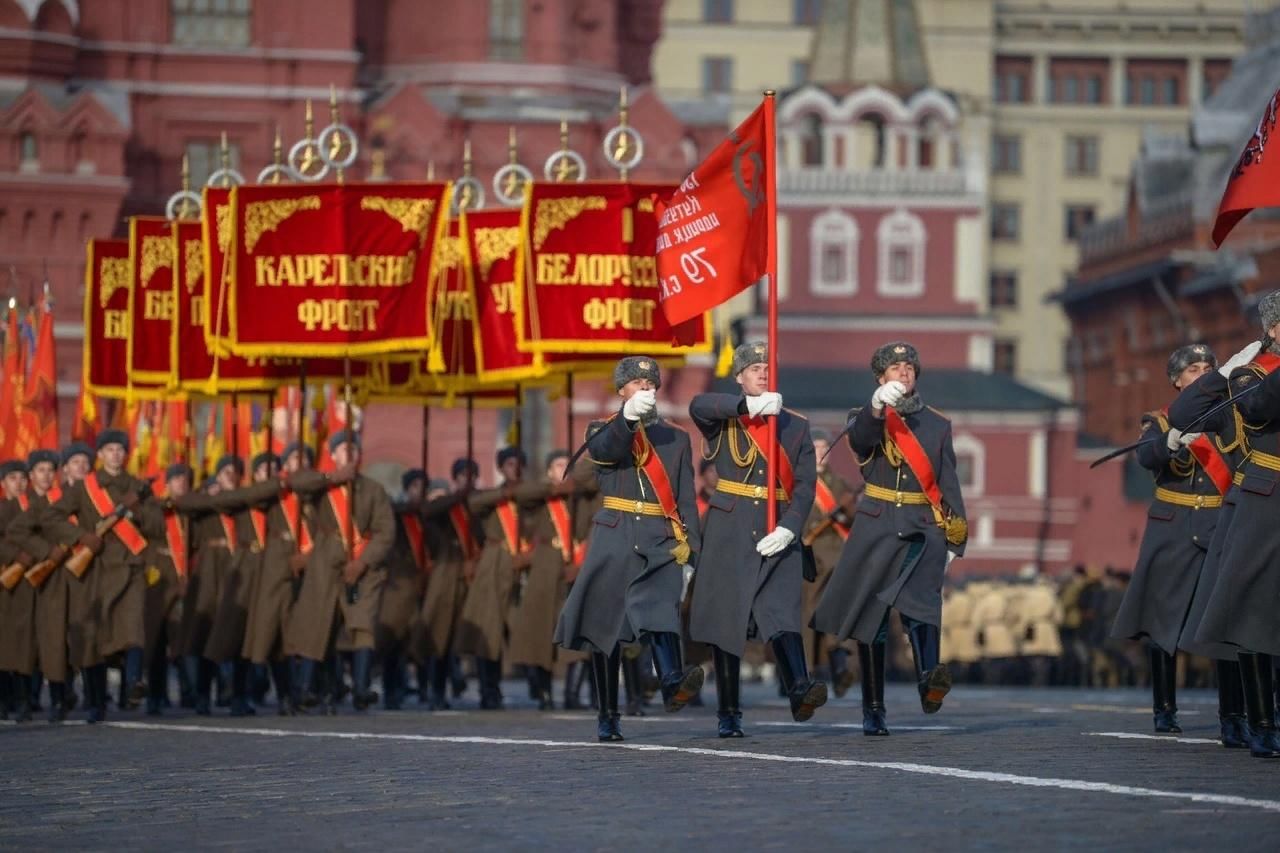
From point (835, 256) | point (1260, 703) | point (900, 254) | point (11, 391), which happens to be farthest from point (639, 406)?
point (835, 256)

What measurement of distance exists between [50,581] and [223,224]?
3974 mm

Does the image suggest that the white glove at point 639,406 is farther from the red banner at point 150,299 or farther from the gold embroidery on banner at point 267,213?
the red banner at point 150,299

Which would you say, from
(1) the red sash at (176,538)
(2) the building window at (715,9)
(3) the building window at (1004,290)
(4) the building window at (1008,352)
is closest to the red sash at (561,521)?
(1) the red sash at (176,538)

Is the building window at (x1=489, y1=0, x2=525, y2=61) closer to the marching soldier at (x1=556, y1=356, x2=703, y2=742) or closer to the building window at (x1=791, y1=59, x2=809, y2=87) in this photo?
the marching soldier at (x1=556, y1=356, x2=703, y2=742)

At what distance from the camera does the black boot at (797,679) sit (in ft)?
49.3

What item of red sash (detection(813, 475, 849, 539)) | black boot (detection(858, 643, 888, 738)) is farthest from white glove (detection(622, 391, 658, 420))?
red sash (detection(813, 475, 849, 539))

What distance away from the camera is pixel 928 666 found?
1522cm

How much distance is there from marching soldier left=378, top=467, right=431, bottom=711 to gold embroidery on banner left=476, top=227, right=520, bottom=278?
7.16ft

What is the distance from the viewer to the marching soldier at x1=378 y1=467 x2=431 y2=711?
2300 cm

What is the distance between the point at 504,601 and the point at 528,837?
39.1ft

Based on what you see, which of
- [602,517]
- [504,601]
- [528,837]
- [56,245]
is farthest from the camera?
[56,245]

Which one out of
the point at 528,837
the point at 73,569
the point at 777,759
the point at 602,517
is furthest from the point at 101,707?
the point at 528,837

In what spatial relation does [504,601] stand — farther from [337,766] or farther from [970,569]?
[970,569]

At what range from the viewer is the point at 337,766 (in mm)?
14641
